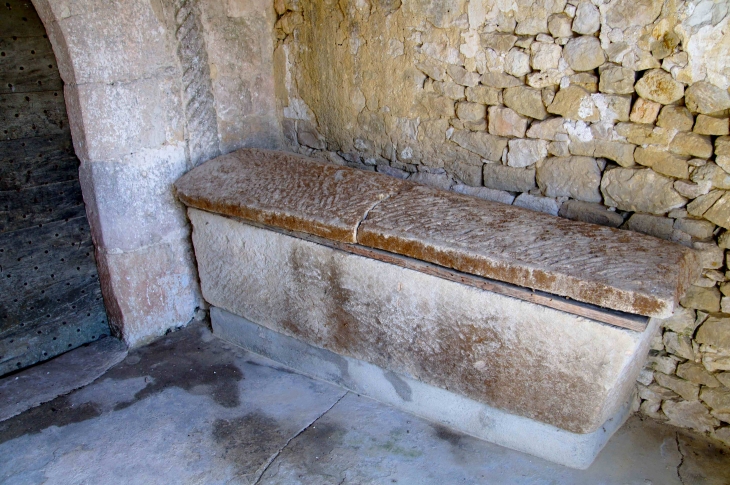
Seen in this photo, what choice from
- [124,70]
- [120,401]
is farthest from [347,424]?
[124,70]

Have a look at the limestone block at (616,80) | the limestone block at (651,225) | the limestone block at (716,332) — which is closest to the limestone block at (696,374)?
the limestone block at (716,332)

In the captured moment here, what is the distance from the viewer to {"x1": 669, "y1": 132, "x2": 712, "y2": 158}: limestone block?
6.32ft

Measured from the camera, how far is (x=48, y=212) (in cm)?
272

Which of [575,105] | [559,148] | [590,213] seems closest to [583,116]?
[575,105]

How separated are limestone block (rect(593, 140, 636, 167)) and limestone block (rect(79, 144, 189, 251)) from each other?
6.70ft

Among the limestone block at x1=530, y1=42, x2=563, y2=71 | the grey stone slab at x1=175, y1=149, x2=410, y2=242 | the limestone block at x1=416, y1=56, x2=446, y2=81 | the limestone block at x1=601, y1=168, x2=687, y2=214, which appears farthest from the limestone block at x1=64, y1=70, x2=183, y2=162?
the limestone block at x1=601, y1=168, x2=687, y2=214

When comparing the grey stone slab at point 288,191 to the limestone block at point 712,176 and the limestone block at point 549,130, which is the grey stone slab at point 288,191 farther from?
the limestone block at point 712,176

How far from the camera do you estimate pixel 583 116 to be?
7.09 feet

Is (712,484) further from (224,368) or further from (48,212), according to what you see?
(48,212)

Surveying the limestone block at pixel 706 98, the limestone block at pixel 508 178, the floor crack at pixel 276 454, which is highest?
the limestone block at pixel 706 98

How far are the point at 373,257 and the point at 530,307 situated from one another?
2.09 feet

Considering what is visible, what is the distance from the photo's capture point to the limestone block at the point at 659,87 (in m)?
1.94

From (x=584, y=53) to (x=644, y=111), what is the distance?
0.31 m

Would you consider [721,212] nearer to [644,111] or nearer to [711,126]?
[711,126]
